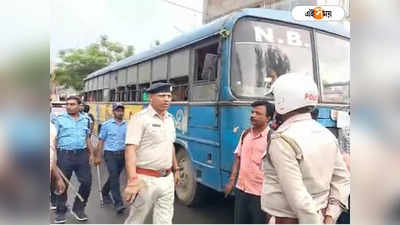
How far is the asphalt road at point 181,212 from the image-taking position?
240 cm

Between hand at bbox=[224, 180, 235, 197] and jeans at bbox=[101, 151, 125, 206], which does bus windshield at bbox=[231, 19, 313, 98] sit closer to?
hand at bbox=[224, 180, 235, 197]

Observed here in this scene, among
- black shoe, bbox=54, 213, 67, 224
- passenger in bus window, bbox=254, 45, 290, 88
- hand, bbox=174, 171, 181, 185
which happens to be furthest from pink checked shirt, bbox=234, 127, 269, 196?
black shoe, bbox=54, 213, 67, 224

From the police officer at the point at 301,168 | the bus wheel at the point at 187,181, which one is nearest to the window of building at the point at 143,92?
the bus wheel at the point at 187,181

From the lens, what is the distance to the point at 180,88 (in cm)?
265

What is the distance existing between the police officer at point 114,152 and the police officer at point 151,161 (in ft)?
0.17

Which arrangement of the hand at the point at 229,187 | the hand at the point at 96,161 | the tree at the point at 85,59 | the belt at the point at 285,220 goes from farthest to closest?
the hand at the point at 229,187, the hand at the point at 96,161, the tree at the point at 85,59, the belt at the point at 285,220

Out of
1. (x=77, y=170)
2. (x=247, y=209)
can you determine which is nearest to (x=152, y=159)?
(x=77, y=170)

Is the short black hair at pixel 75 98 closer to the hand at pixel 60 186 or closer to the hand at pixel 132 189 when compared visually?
the hand at pixel 60 186

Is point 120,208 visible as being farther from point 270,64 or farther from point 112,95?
point 270,64

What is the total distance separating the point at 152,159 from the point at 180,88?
1.79 ft

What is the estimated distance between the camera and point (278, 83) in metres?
2.25

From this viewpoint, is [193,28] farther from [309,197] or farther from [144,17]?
[309,197]

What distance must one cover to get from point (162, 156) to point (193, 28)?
882 mm

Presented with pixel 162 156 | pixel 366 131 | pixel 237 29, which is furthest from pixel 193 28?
pixel 366 131
